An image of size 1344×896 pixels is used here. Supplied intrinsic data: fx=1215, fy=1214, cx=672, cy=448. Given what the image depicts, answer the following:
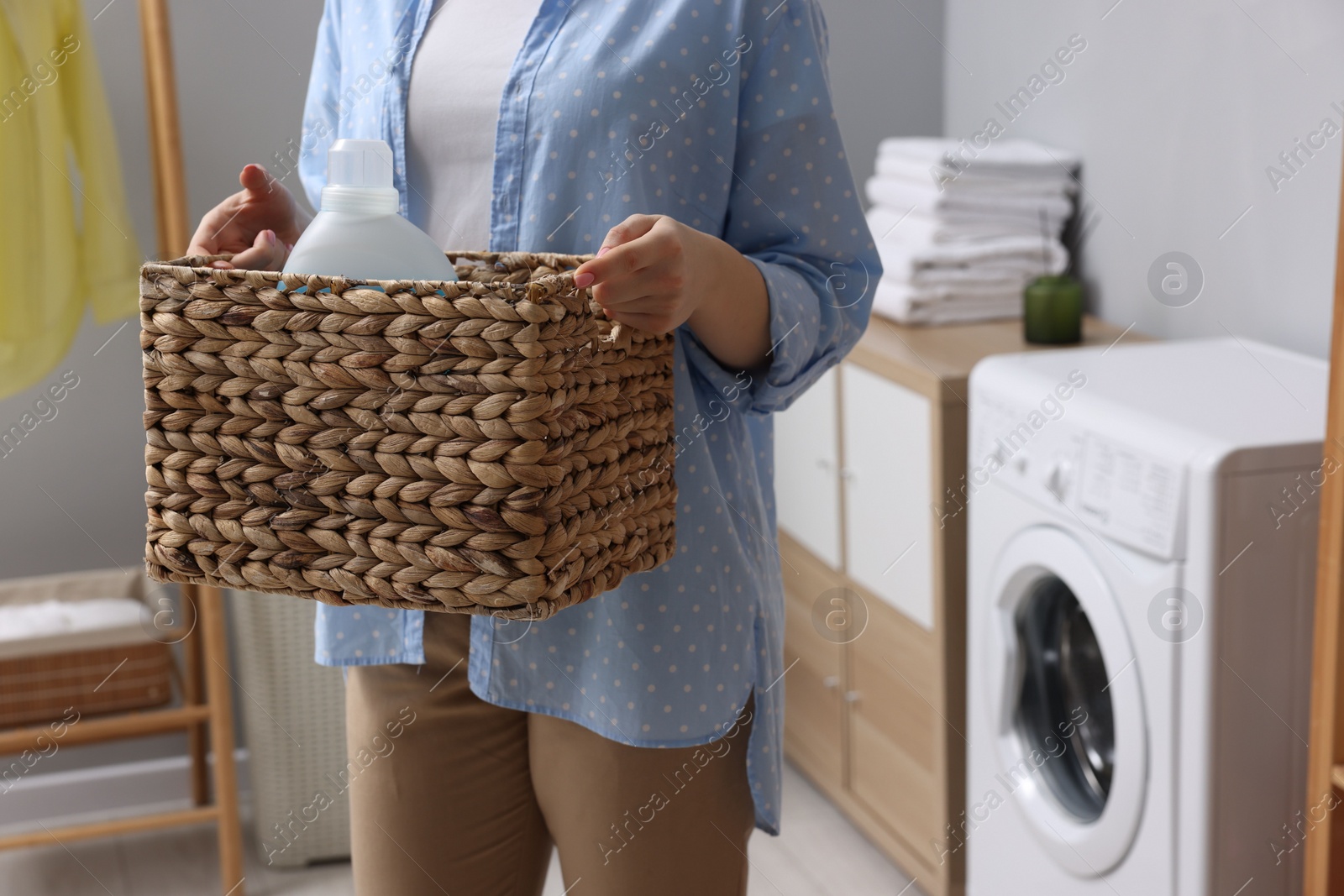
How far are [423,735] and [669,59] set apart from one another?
1.37 feet

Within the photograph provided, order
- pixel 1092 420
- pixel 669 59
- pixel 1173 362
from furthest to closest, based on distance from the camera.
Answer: pixel 1173 362, pixel 1092 420, pixel 669 59

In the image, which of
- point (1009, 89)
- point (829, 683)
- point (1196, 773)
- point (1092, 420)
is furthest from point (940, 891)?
point (1009, 89)

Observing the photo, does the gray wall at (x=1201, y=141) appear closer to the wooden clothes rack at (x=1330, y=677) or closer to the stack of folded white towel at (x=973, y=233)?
the stack of folded white towel at (x=973, y=233)

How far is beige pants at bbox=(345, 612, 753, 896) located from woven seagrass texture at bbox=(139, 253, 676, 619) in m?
0.16

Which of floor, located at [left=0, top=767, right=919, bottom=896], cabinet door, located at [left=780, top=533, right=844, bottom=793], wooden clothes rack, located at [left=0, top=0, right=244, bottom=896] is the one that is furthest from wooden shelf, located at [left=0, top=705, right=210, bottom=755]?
cabinet door, located at [left=780, top=533, right=844, bottom=793]

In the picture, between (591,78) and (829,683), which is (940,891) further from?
(591,78)

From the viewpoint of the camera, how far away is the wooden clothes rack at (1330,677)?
0.94 meters

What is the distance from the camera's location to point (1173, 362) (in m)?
1.46

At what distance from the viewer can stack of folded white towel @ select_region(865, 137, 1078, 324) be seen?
189cm

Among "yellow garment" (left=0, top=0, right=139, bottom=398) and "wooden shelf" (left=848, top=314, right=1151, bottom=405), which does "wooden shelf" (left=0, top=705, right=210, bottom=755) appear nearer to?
"yellow garment" (left=0, top=0, right=139, bottom=398)

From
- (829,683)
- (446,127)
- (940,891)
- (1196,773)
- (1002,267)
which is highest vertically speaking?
(446,127)

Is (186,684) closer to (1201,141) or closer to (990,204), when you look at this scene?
(990,204)

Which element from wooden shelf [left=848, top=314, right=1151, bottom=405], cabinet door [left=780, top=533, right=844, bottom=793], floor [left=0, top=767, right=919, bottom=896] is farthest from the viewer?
cabinet door [left=780, top=533, right=844, bottom=793]

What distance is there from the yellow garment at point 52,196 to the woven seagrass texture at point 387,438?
4.10 feet
